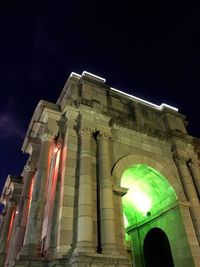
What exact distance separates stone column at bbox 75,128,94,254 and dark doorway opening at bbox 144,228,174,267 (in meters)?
6.68

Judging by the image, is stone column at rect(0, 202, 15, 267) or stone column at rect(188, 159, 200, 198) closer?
stone column at rect(188, 159, 200, 198)

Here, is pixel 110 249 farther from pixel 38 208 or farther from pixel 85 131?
pixel 85 131

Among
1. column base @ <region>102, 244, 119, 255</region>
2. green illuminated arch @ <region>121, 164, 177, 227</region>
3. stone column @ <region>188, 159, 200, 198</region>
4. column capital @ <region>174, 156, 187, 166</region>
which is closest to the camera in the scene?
column base @ <region>102, 244, 119, 255</region>

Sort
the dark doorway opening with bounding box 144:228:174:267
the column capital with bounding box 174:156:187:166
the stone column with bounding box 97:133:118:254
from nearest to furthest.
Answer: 1. the stone column with bounding box 97:133:118:254
2. the dark doorway opening with bounding box 144:228:174:267
3. the column capital with bounding box 174:156:187:166

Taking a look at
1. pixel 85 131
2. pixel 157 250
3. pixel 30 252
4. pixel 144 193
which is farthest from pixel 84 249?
pixel 144 193

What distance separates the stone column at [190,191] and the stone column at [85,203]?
6233mm

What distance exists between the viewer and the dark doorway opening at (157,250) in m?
14.6

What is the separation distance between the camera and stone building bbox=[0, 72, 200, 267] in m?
10.1

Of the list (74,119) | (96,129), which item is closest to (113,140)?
(96,129)

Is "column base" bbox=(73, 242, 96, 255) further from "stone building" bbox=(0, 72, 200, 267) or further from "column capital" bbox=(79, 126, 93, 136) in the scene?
"column capital" bbox=(79, 126, 93, 136)

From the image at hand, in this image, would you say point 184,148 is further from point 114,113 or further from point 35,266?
point 35,266

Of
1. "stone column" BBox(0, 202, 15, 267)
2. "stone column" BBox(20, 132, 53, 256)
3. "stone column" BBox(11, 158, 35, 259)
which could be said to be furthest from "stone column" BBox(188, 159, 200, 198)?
"stone column" BBox(0, 202, 15, 267)

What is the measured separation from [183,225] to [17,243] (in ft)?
28.8

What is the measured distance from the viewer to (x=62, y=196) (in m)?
10.9
